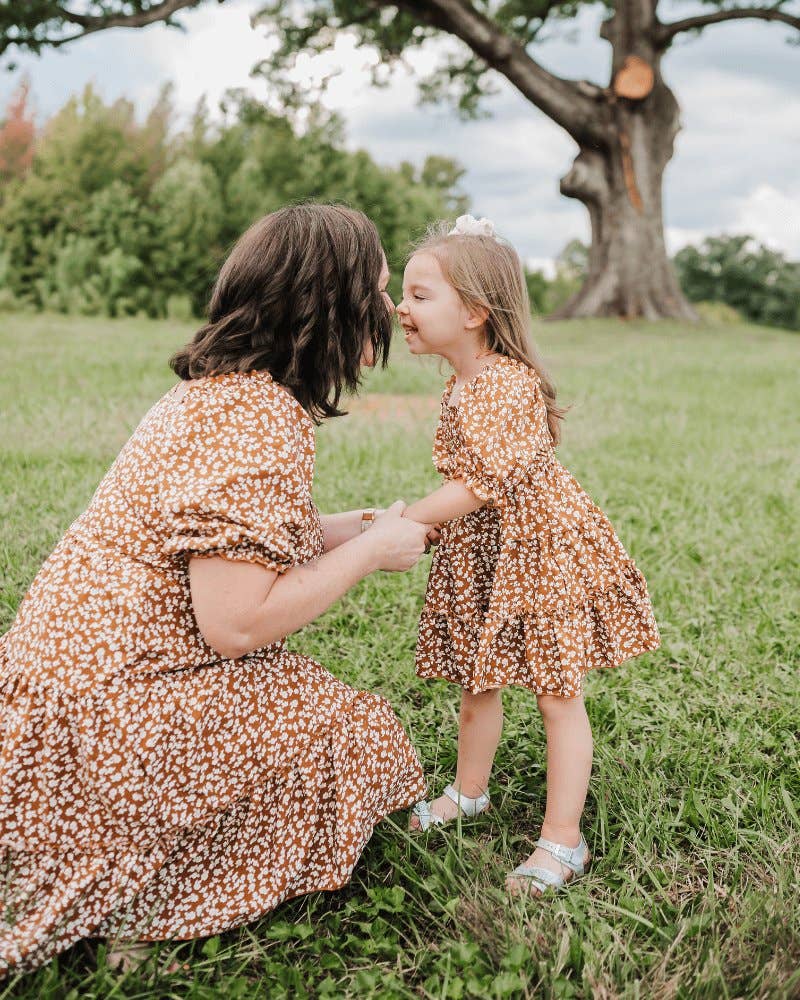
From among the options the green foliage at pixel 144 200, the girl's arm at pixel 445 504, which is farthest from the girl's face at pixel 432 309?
the green foliage at pixel 144 200

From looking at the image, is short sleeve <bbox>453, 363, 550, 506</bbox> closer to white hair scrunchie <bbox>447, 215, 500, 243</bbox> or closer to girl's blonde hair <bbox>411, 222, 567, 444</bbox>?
girl's blonde hair <bbox>411, 222, 567, 444</bbox>

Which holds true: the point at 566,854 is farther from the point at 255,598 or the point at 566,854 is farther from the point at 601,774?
the point at 255,598

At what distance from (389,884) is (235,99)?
15.5 meters

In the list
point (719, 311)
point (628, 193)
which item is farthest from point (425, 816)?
point (719, 311)

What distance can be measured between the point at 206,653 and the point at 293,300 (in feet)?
2.05

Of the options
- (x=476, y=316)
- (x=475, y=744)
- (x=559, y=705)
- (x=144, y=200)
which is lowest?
(x=475, y=744)

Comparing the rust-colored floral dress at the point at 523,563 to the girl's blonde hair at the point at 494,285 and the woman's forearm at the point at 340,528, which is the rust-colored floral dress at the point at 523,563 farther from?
the woman's forearm at the point at 340,528

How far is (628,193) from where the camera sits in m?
14.7

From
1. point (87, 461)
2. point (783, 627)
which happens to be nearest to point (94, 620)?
point (783, 627)

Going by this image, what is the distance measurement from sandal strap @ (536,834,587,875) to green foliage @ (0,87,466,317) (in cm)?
1239

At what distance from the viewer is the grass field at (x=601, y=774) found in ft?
5.13

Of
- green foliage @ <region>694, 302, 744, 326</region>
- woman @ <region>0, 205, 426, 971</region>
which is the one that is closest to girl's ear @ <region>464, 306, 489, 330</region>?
woman @ <region>0, 205, 426, 971</region>

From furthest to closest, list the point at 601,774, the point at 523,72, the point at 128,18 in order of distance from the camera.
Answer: the point at 523,72
the point at 128,18
the point at 601,774

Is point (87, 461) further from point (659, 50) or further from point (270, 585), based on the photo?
point (659, 50)
